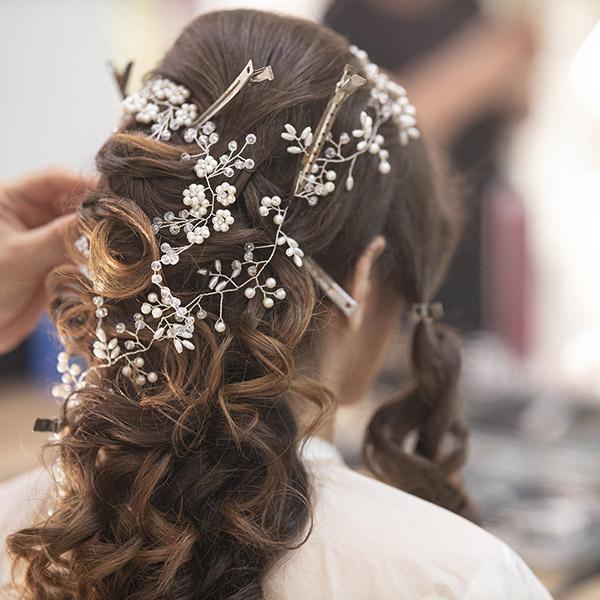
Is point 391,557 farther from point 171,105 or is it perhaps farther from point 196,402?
point 171,105

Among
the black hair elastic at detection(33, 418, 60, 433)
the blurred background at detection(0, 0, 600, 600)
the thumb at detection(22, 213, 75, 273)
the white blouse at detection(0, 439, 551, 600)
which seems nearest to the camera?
the white blouse at detection(0, 439, 551, 600)

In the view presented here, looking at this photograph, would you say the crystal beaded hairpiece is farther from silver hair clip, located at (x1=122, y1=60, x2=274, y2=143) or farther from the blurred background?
the blurred background

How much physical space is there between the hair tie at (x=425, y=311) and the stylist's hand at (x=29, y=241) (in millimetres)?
386

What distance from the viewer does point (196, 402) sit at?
61 cm

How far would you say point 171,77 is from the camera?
71cm

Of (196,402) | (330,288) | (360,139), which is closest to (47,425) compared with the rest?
(196,402)

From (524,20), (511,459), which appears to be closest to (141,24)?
(524,20)

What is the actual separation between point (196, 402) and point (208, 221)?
0.15 metres

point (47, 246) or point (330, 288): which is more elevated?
point (330, 288)

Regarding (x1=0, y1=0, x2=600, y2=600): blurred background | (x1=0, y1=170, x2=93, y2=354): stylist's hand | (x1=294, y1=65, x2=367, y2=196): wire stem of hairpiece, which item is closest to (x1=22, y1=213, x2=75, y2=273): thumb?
(x1=0, y1=170, x2=93, y2=354): stylist's hand

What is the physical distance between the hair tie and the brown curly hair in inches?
7.8

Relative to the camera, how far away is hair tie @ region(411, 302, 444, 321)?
0.86 m

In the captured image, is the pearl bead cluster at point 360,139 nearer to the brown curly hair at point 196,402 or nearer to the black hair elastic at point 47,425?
the brown curly hair at point 196,402

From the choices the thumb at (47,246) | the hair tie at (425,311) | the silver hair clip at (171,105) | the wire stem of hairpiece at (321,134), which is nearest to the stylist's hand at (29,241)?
the thumb at (47,246)
